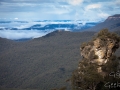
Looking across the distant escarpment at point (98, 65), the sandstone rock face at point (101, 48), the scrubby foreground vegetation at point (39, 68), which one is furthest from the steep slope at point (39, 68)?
the distant escarpment at point (98, 65)

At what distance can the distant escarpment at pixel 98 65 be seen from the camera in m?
25.0

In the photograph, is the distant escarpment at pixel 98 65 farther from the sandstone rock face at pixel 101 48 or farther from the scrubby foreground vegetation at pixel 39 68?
the scrubby foreground vegetation at pixel 39 68

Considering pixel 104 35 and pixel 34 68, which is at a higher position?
pixel 104 35

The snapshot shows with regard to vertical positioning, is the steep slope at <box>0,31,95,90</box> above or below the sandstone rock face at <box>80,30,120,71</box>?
below

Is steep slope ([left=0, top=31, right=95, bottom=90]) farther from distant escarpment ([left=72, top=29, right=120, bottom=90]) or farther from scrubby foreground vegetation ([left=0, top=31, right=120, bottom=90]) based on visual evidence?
distant escarpment ([left=72, top=29, right=120, bottom=90])

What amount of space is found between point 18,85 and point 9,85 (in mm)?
6185

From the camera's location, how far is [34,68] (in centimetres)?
16750

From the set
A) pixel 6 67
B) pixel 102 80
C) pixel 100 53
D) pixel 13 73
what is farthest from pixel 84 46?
pixel 6 67

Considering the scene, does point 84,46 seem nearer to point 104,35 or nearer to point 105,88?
point 104,35

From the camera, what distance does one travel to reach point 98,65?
27.5 metres

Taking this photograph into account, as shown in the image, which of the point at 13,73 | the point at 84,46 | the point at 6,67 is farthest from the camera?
the point at 6,67

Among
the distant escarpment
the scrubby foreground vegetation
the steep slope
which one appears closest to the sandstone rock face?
the distant escarpment

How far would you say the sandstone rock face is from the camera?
2864 cm

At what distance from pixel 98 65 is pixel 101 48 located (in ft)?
8.31
